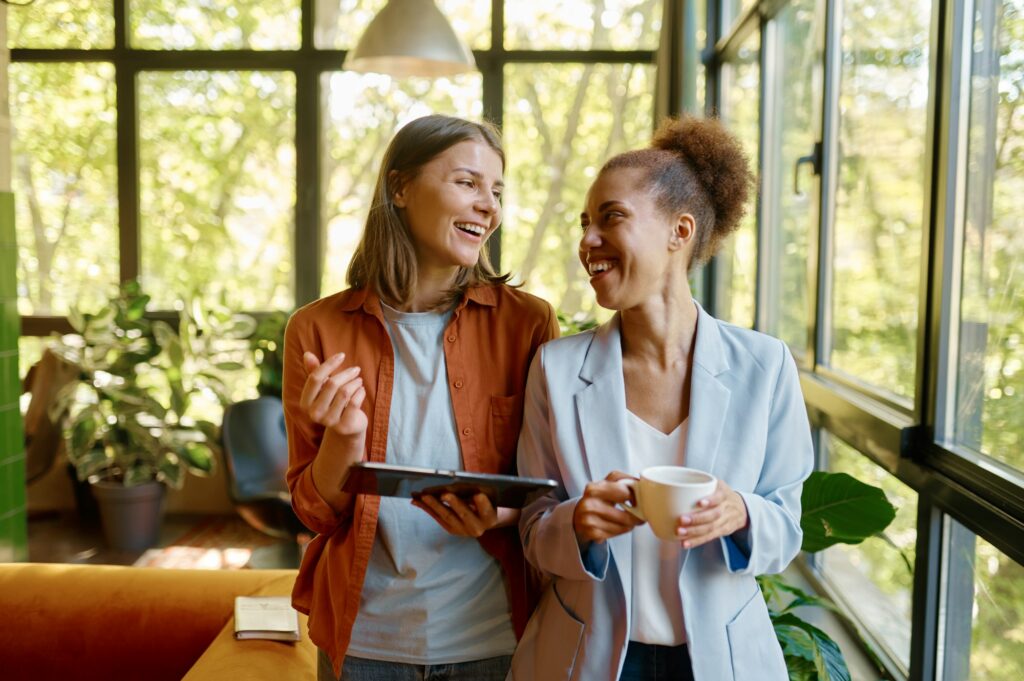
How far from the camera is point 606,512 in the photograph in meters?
1.16

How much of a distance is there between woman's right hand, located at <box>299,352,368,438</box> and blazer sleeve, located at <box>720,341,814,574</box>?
526 mm

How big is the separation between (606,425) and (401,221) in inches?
19.4

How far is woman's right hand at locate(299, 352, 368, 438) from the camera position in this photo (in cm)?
130

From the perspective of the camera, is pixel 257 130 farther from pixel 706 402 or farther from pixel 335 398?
pixel 706 402

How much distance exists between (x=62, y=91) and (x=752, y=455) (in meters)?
5.21

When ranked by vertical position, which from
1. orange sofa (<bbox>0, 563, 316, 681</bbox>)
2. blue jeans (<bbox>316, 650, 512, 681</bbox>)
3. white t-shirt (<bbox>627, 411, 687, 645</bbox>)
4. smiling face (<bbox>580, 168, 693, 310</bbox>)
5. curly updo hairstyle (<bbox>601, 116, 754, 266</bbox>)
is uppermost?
curly updo hairstyle (<bbox>601, 116, 754, 266</bbox>)

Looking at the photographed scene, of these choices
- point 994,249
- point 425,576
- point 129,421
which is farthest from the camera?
point 129,421

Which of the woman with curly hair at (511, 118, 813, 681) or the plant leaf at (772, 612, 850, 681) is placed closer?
the woman with curly hair at (511, 118, 813, 681)

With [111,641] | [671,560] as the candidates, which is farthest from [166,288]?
[671,560]

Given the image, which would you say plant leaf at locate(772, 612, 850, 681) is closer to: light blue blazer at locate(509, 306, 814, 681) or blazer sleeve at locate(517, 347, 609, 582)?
light blue blazer at locate(509, 306, 814, 681)

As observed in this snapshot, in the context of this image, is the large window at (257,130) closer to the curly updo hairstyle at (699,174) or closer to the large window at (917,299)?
the large window at (917,299)

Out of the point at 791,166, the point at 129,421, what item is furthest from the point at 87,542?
the point at 791,166

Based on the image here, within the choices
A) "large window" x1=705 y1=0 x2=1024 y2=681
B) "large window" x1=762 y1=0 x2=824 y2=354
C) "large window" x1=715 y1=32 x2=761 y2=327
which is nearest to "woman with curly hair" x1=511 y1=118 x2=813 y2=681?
"large window" x1=705 y1=0 x2=1024 y2=681

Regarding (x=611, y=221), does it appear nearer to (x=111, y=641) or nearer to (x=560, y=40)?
(x=111, y=641)
